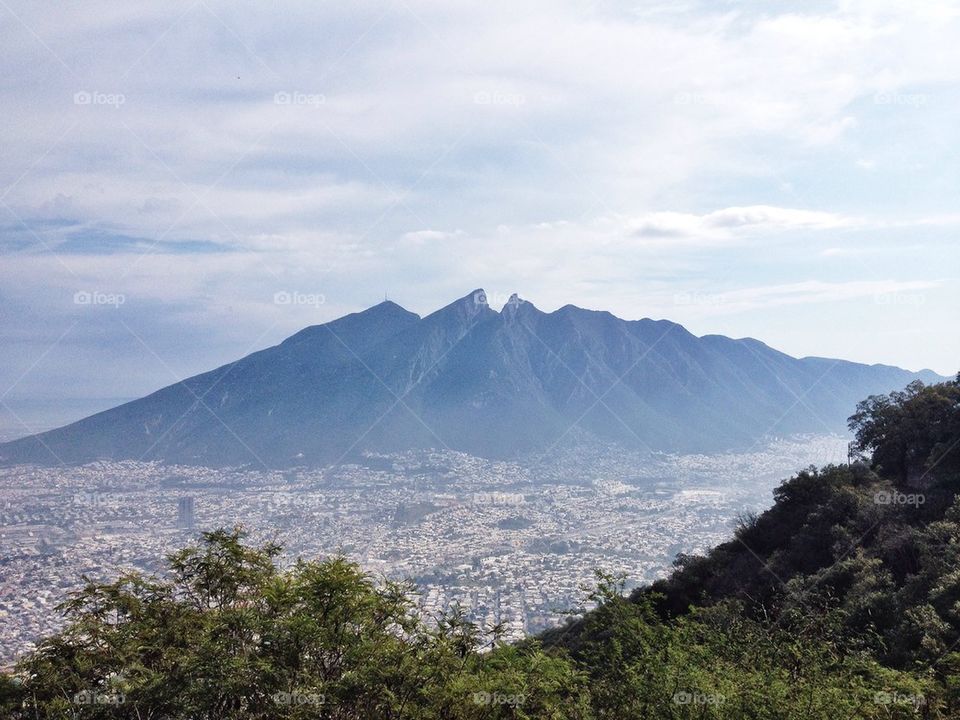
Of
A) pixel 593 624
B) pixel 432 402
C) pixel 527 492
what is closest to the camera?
pixel 593 624

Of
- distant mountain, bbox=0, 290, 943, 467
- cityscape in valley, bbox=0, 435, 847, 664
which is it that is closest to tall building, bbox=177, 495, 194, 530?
cityscape in valley, bbox=0, 435, 847, 664

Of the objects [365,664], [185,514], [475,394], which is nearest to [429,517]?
[185,514]

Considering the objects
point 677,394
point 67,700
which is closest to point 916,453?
point 67,700

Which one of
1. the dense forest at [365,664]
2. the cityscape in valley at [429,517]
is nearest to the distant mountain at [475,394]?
the cityscape in valley at [429,517]

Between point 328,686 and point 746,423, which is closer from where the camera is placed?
point 328,686

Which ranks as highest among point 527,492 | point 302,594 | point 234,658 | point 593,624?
point 302,594

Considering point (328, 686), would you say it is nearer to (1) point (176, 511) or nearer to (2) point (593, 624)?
(2) point (593, 624)

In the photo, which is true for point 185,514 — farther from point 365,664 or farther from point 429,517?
point 365,664
